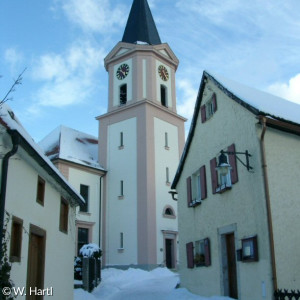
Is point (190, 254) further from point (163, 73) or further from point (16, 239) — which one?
point (163, 73)

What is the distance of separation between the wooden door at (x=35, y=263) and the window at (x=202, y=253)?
576cm

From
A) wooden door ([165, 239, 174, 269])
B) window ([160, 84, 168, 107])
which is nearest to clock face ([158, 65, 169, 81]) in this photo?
window ([160, 84, 168, 107])

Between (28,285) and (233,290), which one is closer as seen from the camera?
(28,285)

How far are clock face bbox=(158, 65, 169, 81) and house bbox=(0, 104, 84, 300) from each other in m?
21.9

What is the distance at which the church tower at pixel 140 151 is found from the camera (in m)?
30.7

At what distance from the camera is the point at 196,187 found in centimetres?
1747

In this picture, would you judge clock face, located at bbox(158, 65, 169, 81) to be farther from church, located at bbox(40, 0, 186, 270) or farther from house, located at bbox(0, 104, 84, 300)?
house, located at bbox(0, 104, 84, 300)

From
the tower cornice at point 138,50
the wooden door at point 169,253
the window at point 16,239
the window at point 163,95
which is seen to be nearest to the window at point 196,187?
the window at point 16,239

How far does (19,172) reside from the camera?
10305 mm

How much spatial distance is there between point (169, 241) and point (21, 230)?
22.6 metres

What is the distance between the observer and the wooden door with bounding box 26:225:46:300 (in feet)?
37.4

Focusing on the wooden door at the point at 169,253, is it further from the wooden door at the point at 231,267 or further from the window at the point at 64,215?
the wooden door at the point at 231,267

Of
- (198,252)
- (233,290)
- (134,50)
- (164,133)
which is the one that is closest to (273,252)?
(233,290)

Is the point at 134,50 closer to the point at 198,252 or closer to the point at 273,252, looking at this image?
the point at 198,252
